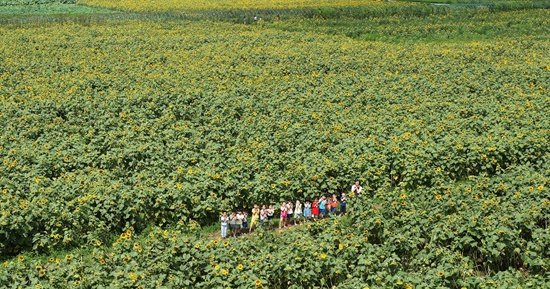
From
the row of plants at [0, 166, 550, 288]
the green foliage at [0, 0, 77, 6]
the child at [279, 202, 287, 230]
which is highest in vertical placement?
the green foliage at [0, 0, 77, 6]

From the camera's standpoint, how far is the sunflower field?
14758mm

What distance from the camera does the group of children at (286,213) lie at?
18312 mm

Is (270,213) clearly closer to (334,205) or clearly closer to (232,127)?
(334,205)

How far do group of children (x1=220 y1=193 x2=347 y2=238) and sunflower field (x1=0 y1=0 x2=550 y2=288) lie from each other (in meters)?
0.61

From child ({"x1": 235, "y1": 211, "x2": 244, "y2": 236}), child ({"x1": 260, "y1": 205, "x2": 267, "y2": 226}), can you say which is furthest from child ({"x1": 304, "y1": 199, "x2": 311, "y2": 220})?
child ({"x1": 235, "y1": 211, "x2": 244, "y2": 236})

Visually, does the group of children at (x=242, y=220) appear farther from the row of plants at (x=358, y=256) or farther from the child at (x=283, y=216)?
the row of plants at (x=358, y=256)

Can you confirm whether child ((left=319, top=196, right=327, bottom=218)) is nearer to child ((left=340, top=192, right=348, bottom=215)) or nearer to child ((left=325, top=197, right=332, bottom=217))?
child ((left=325, top=197, right=332, bottom=217))

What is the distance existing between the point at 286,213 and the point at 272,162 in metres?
3.06

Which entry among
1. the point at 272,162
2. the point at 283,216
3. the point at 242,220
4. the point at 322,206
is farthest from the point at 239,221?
the point at 272,162

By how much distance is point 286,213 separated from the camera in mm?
18781

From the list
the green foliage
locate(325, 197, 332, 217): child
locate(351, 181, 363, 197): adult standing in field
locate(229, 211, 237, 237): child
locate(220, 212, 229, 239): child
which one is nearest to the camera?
locate(220, 212, 229, 239): child

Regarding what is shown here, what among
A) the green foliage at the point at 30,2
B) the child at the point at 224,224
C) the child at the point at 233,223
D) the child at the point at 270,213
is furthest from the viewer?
the green foliage at the point at 30,2

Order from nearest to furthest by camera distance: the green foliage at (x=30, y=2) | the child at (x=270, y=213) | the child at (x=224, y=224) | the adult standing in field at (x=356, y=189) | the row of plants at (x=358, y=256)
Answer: the row of plants at (x=358, y=256)
the child at (x=224, y=224)
the child at (x=270, y=213)
the adult standing in field at (x=356, y=189)
the green foliage at (x=30, y=2)

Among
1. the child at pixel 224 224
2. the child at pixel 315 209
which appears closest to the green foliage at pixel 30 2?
the child at pixel 224 224
